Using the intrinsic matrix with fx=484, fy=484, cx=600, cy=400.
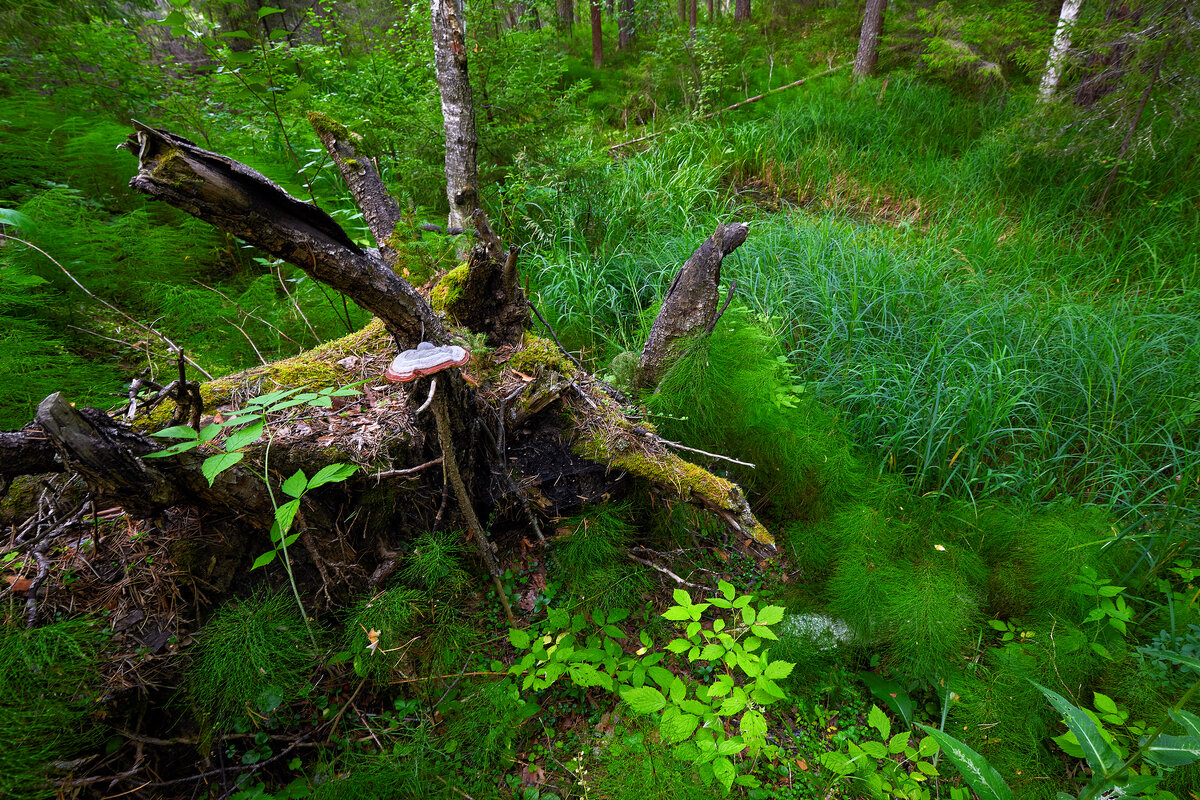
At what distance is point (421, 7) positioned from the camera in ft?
15.0

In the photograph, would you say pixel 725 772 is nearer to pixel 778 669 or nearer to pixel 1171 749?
pixel 778 669

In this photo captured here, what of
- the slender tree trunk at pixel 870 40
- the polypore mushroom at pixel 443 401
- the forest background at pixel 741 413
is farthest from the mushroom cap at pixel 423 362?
the slender tree trunk at pixel 870 40

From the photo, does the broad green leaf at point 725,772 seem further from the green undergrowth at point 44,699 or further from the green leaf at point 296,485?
the green undergrowth at point 44,699

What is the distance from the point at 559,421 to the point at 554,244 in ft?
8.24

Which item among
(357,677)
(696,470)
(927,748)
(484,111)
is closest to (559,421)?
(696,470)

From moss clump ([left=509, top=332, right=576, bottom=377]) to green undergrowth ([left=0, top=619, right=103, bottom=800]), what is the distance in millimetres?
1594

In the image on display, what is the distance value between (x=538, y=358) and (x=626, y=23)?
11308 millimetres

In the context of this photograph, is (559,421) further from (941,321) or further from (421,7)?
(421,7)

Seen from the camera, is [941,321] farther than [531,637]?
Yes

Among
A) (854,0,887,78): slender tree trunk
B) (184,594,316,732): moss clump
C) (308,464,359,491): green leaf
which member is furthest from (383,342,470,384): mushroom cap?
(854,0,887,78): slender tree trunk

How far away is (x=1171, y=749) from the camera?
3.20ft

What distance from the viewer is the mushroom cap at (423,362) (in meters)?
1.12

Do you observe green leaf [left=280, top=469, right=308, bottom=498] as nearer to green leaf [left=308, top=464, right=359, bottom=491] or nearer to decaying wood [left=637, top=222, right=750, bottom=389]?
green leaf [left=308, top=464, right=359, bottom=491]

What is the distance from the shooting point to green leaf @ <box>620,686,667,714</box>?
1.50 meters
